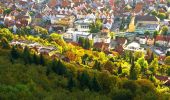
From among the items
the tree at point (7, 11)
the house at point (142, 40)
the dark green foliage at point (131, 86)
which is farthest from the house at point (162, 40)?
the tree at point (7, 11)

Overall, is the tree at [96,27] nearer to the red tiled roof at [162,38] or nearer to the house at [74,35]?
the house at [74,35]

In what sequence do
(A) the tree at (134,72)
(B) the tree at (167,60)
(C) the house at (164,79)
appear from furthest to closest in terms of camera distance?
(B) the tree at (167,60)
(C) the house at (164,79)
(A) the tree at (134,72)

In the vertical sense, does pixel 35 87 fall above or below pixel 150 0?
below

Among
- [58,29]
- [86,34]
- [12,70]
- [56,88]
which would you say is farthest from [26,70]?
[58,29]

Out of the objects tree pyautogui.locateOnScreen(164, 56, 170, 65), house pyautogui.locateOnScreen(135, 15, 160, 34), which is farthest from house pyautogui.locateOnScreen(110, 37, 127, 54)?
tree pyautogui.locateOnScreen(164, 56, 170, 65)

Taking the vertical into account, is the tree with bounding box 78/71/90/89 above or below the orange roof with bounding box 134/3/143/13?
below

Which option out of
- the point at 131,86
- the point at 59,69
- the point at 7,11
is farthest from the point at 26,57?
the point at 7,11

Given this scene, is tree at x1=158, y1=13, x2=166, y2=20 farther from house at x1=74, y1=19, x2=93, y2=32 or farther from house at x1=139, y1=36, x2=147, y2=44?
house at x1=139, y1=36, x2=147, y2=44

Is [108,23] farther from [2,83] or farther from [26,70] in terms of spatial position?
[2,83]
